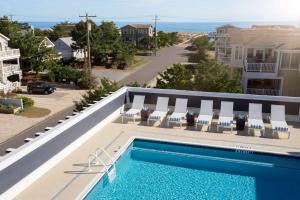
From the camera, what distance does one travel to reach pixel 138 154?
548 inches

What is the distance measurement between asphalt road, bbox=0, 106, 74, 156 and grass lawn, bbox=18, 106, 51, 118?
0.92 meters

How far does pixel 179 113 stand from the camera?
54.1 ft

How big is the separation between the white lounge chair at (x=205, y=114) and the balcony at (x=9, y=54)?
2203 centimetres

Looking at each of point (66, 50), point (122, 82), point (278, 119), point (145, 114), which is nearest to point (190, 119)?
point (145, 114)

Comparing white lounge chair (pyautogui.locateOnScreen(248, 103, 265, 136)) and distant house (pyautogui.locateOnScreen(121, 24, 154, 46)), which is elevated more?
distant house (pyautogui.locateOnScreen(121, 24, 154, 46))

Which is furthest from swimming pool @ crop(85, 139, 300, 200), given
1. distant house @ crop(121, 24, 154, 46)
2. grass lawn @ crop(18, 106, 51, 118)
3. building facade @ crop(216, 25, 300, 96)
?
distant house @ crop(121, 24, 154, 46)

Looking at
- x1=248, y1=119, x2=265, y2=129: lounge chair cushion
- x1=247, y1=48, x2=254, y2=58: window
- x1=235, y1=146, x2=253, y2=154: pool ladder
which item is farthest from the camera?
x1=247, y1=48, x2=254, y2=58: window

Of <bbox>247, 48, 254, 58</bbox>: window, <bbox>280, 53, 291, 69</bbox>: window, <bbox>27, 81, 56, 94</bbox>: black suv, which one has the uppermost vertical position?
<bbox>247, 48, 254, 58</bbox>: window

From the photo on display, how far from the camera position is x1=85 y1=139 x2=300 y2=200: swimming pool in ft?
35.1

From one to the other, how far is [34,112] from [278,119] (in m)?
16.7

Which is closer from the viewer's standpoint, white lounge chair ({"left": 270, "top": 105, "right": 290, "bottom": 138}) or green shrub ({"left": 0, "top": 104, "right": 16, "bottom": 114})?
white lounge chair ({"left": 270, "top": 105, "right": 290, "bottom": 138})

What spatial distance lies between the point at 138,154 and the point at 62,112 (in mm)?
11184

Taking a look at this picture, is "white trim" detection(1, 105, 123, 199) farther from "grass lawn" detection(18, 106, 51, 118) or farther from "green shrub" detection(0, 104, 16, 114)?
"green shrub" detection(0, 104, 16, 114)

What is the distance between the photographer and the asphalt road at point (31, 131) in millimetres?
16680
